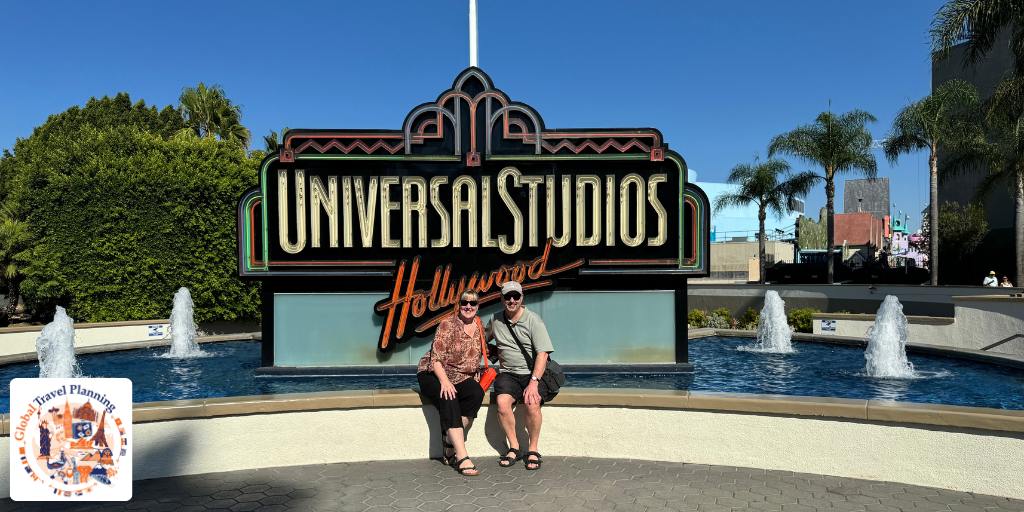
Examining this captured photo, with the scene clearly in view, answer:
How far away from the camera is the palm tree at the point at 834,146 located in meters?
43.4

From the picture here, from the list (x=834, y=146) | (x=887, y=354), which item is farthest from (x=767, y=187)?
(x=887, y=354)

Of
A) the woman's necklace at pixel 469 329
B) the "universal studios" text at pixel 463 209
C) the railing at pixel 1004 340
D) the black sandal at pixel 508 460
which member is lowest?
the black sandal at pixel 508 460

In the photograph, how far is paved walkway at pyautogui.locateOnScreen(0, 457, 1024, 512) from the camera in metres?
7.00

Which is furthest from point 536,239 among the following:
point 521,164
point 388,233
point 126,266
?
point 126,266

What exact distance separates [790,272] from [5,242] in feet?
173

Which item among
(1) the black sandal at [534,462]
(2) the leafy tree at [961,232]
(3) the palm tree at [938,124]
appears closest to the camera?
(1) the black sandal at [534,462]

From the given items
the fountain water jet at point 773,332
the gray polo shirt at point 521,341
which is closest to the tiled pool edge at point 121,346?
the gray polo shirt at point 521,341

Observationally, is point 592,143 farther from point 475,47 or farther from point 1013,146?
point 1013,146

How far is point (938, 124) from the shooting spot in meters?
38.3

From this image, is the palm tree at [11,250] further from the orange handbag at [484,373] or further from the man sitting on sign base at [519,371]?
the man sitting on sign base at [519,371]

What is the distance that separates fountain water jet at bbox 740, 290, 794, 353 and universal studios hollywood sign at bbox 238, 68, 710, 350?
587 cm

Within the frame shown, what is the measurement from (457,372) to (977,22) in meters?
26.0

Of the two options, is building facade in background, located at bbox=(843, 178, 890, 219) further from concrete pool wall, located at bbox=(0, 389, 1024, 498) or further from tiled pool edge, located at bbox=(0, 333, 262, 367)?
concrete pool wall, located at bbox=(0, 389, 1024, 498)

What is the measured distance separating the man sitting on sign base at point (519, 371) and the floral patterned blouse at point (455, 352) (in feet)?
1.30
